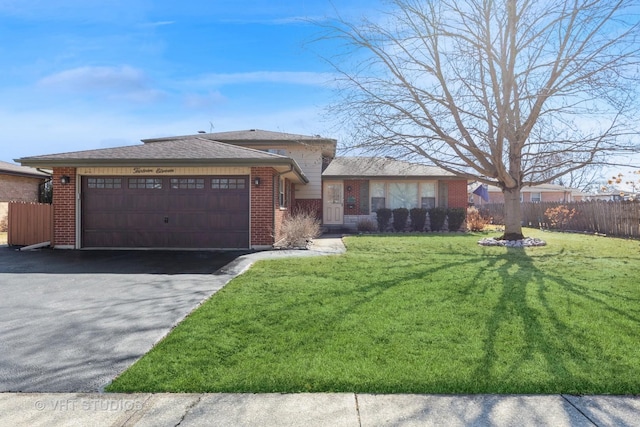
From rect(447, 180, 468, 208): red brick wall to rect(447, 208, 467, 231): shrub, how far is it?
2.59ft

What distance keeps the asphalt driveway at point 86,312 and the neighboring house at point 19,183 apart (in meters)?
15.6

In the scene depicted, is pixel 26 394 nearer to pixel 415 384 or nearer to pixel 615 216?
pixel 415 384

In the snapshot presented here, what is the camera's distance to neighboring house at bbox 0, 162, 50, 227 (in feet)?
70.8

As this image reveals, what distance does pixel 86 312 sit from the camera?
5.16 meters

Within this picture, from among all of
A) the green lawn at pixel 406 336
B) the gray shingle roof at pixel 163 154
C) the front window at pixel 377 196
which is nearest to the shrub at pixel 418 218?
the front window at pixel 377 196

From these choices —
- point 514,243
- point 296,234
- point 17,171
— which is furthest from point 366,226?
point 17,171

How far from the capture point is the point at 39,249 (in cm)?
1180

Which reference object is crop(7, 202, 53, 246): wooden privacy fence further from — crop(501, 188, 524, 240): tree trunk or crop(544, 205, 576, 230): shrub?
crop(544, 205, 576, 230): shrub

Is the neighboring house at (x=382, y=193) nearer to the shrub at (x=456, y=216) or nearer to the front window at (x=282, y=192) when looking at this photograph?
the shrub at (x=456, y=216)

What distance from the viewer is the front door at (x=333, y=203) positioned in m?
19.7

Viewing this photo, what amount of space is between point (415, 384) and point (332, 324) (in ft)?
5.07

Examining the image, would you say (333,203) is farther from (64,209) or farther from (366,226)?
(64,209)

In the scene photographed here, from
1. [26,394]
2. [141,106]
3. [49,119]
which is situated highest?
[141,106]

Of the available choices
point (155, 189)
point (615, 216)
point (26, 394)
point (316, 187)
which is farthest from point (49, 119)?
point (615, 216)
